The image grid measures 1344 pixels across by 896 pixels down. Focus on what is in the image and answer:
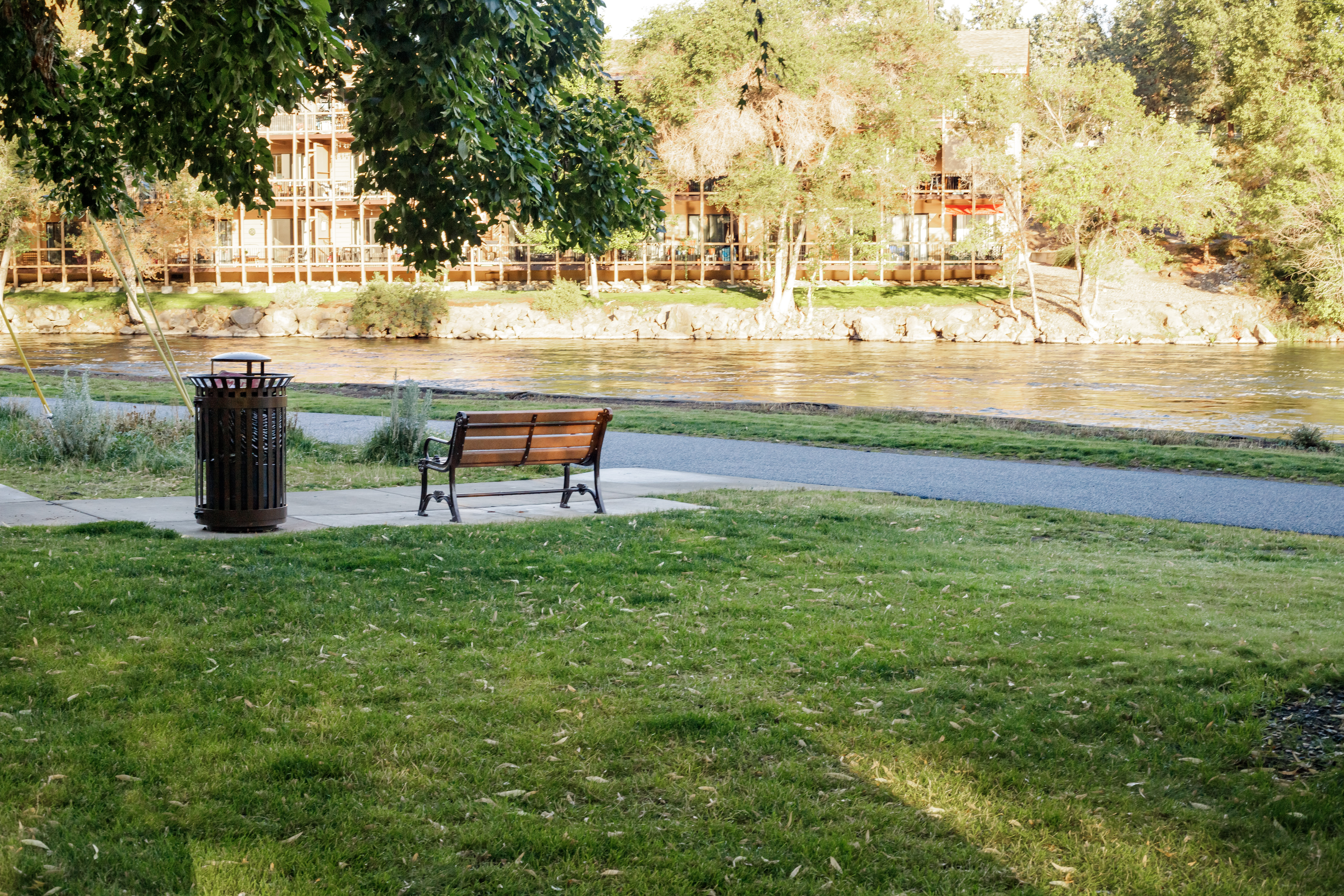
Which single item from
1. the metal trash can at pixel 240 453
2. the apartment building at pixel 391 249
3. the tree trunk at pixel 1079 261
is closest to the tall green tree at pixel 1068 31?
the apartment building at pixel 391 249

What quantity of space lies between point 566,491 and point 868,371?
82.3 ft

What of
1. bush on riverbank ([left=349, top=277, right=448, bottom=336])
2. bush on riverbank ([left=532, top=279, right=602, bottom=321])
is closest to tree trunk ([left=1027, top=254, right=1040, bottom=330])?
bush on riverbank ([left=532, top=279, right=602, bottom=321])

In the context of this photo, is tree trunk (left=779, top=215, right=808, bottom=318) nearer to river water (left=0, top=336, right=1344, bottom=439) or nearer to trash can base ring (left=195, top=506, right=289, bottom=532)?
river water (left=0, top=336, right=1344, bottom=439)

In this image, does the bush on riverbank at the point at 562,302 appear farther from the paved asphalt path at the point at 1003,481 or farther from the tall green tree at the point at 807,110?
the paved asphalt path at the point at 1003,481

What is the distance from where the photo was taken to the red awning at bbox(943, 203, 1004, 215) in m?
59.2

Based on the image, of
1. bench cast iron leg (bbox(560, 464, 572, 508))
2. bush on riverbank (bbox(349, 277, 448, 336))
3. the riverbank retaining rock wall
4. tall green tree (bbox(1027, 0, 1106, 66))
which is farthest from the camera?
tall green tree (bbox(1027, 0, 1106, 66))

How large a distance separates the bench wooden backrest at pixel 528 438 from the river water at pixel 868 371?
1371cm

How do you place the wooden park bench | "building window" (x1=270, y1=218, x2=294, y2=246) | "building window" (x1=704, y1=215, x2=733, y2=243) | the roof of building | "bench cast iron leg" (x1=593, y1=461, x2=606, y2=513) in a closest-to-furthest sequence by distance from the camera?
Answer: the wooden park bench → "bench cast iron leg" (x1=593, y1=461, x2=606, y2=513) → the roof of building → "building window" (x1=270, y1=218, x2=294, y2=246) → "building window" (x1=704, y1=215, x2=733, y2=243)

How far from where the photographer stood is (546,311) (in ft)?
174

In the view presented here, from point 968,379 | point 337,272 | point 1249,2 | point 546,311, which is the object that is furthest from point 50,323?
point 1249,2

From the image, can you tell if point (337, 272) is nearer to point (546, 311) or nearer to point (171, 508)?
point (546, 311)

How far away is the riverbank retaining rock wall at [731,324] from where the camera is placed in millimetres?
50812

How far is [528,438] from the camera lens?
1012cm

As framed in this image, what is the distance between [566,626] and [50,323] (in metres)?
55.1
